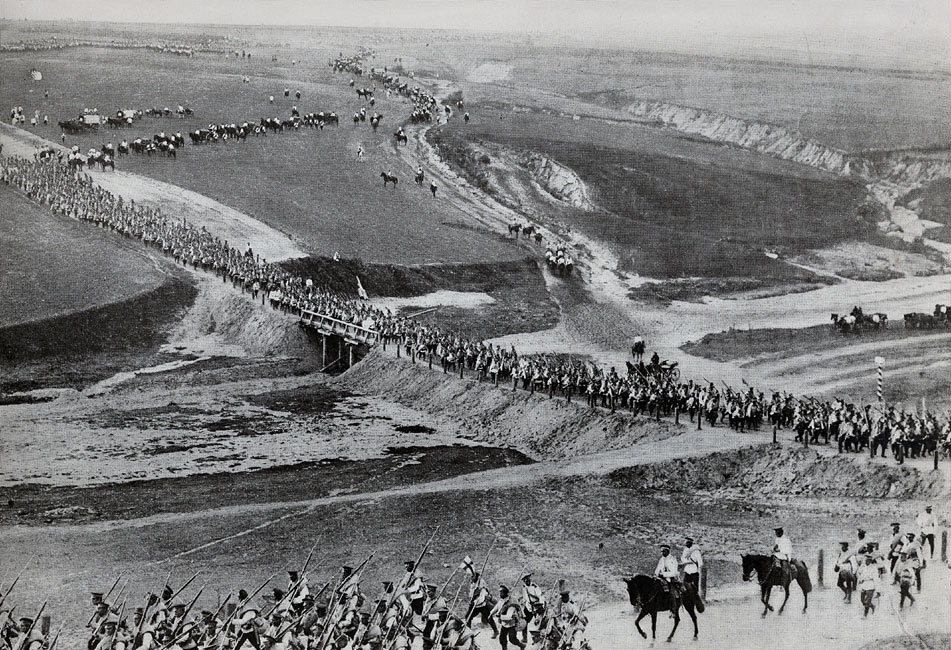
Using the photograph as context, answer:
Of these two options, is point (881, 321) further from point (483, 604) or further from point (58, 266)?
point (58, 266)

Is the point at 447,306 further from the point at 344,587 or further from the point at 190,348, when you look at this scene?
the point at 344,587

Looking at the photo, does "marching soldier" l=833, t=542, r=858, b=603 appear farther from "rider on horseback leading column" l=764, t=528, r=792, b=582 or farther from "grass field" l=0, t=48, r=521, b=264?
"grass field" l=0, t=48, r=521, b=264

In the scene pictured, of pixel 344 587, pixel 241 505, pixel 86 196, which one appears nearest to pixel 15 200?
pixel 86 196

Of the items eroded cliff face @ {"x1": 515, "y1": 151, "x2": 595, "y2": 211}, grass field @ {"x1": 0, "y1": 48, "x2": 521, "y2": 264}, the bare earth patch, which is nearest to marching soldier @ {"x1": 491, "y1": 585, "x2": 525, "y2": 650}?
grass field @ {"x1": 0, "y1": 48, "x2": 521, "y2": 264}

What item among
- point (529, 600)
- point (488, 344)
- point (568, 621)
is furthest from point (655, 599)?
point (488, 344)

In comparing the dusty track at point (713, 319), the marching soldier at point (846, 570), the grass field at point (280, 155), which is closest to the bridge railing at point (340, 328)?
the dusty track at point (713, 319)
